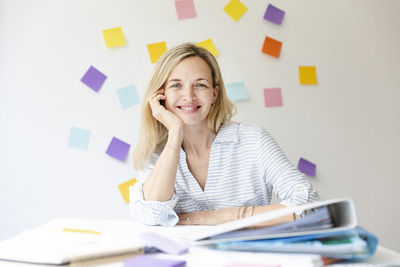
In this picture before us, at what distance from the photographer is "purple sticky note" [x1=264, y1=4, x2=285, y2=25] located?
2.06 metres

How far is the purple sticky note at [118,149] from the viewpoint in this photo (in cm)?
199

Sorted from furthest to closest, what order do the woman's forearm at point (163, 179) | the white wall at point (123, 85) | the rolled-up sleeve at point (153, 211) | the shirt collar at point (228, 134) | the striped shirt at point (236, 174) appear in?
the white wall at point (123, 85) < the shirt collar at point (228, 134) < the striped shirt at point (236, 174) < the woman's forearm at point (163, 179) < the rolled-up sleeve at point (153, 211)

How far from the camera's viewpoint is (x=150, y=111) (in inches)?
64.2

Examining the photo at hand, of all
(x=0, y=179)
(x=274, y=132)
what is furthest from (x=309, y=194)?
(x=0, y=179)

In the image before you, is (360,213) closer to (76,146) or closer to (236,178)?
(236,178)

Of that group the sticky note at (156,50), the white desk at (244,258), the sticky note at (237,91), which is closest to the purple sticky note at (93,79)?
the sticky note at (156,50)

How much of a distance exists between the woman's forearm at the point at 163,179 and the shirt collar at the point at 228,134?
0.70ft

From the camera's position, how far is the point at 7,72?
199cm

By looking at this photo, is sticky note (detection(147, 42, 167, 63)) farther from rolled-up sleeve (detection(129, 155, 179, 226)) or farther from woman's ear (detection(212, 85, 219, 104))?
rolled-up sleeve (detection(129, 155, 179, 226))

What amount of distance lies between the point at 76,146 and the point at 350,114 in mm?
1424

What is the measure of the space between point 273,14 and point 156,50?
629 millimetres

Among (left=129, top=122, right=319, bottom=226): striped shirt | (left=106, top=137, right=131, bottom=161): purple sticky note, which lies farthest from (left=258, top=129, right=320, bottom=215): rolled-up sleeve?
(left=106, top=137, right=131, bottom=161): purple sticky note

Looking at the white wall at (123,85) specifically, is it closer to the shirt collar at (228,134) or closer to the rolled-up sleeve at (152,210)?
the shirt collar at (228,134)

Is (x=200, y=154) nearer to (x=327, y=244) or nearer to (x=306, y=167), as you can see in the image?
(x=306, y=167)
